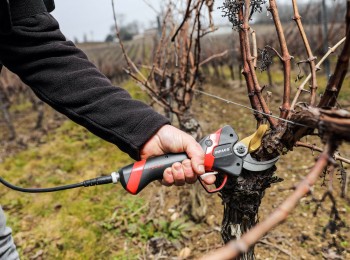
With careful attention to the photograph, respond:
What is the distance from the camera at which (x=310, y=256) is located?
2.36 metres

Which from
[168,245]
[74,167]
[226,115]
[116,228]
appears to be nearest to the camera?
[168,245]

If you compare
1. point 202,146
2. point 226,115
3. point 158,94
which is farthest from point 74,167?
point 202,146

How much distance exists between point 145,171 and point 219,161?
315 mm

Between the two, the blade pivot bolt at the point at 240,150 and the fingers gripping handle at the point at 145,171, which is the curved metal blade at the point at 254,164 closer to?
the blade pivot bolt at the point at 240,150

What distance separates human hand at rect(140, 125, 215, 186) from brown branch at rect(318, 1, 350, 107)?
20.5 inches

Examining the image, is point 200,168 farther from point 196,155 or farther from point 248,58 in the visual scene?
point 248,58

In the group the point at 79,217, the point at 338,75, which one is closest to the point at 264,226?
the point at 338,75

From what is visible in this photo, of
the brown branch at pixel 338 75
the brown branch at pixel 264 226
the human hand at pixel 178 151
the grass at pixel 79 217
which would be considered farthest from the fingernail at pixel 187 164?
the grass at pixel 79 217

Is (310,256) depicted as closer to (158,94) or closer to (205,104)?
(158,94)

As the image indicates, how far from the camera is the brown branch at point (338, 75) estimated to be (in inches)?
31.4

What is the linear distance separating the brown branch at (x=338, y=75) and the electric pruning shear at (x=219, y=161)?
269 millimetres

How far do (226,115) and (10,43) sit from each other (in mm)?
6349

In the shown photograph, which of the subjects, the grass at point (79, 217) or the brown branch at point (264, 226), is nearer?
the brown branch at point (264, 226)

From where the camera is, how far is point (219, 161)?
1284 millimetres
